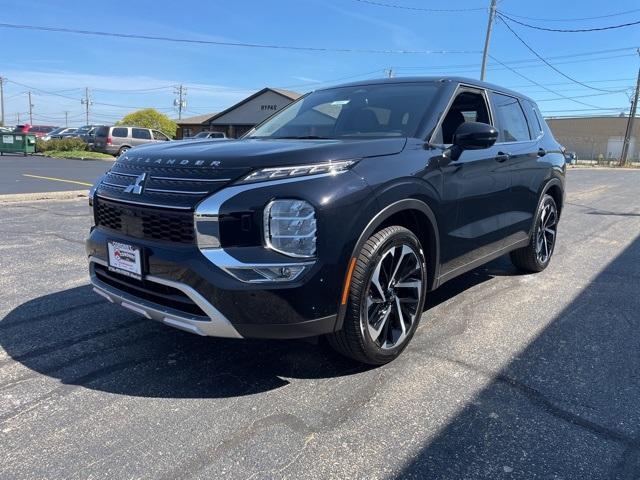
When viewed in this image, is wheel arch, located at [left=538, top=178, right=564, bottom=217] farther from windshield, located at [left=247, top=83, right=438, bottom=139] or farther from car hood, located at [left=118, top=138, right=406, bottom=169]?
car hood, located at [left=118, top=138, right=406, bottom=169]

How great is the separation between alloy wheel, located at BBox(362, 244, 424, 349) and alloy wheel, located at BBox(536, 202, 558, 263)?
103 inches

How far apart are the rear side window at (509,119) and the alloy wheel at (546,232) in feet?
3.00

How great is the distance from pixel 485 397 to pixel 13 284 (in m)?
4.05

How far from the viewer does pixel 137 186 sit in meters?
2.92

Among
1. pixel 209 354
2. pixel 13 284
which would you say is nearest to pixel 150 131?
pixel 13 284

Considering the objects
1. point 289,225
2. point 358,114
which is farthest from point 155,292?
point 358,114

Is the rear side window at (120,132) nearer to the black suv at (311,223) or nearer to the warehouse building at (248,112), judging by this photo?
the warehouse building at (248,112)

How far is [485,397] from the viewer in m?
2.88

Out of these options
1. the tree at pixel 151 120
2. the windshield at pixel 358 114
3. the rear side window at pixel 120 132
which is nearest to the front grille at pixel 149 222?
the windshield at pixel 358 114

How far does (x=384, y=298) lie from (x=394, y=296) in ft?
0.40

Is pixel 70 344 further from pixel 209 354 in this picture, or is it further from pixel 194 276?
pixel 194 276

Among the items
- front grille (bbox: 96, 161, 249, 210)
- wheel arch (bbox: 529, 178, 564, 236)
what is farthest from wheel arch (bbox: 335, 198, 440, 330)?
wheel arch (bbox: 529, 178, 564, 236)

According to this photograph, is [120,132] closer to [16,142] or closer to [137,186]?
[16,142]

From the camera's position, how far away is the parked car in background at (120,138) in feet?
88.1
